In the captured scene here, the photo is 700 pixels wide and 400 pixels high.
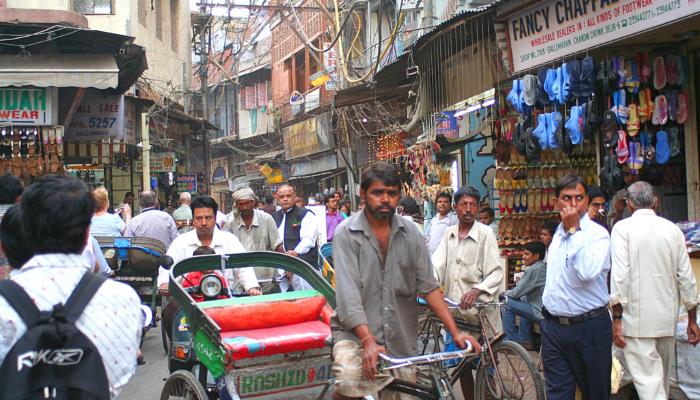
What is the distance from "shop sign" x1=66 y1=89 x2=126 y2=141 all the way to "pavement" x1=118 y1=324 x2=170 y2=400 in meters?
6.52

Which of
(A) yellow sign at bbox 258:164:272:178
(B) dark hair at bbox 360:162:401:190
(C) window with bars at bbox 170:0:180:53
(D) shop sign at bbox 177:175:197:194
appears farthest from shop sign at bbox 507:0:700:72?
(A) yellow sign at bbox 258:164:272:178

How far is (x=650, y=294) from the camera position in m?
5.60

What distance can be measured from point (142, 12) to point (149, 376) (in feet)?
58.3

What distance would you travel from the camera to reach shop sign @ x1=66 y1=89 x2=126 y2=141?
15711 millimetres

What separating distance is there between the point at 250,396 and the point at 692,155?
628 centimetres

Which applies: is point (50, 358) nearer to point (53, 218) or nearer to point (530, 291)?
point (53, 218)

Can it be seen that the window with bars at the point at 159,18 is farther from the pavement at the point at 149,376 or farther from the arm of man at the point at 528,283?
the arm of man at the point at 528,283

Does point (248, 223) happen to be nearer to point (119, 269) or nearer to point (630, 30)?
point (119, 269)

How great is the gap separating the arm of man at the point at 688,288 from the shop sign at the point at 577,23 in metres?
2.69

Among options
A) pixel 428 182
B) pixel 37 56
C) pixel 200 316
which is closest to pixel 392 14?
pixel 428 182

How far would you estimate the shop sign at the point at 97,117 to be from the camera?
619 inches

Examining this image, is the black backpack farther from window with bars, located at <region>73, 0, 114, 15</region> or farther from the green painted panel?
window with bars, located at <region>73, 0, 114, 15</region>

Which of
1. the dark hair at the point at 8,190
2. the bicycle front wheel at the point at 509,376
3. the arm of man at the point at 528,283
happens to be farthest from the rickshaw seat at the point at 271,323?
the arm of man at the point at 528,283

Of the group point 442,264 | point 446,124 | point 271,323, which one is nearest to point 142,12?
point 446,124
